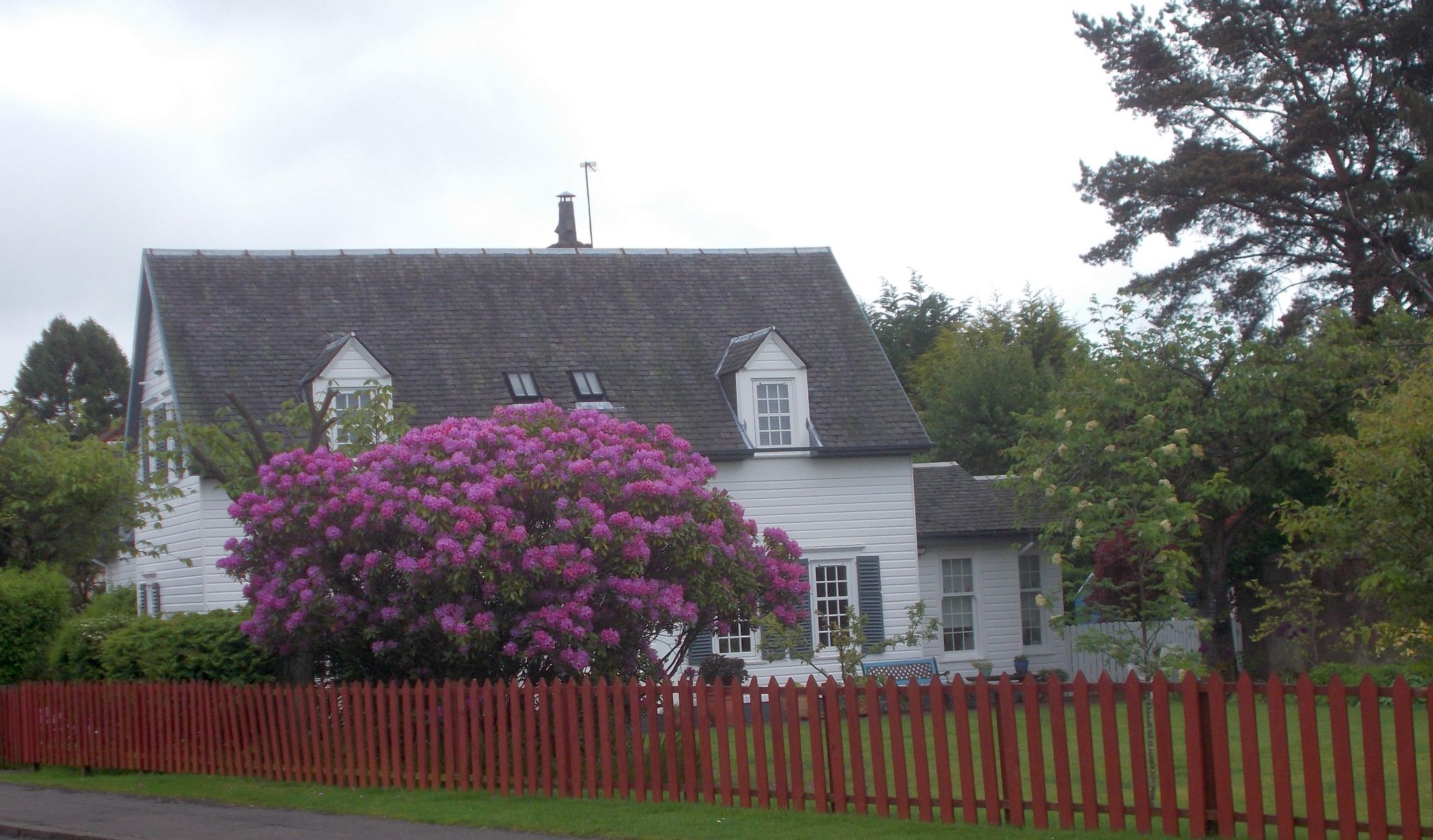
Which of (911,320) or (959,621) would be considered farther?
(911,320)

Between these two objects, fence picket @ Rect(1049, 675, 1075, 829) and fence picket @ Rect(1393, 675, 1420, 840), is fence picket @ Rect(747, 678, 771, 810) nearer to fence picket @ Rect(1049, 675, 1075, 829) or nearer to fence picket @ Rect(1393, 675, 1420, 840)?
fence picket @ Rect(1049, 675, 1075, 829)

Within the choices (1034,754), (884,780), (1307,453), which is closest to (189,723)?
(884,780)

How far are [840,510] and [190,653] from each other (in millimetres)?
11804

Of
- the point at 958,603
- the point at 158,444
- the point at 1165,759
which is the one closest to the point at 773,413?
the point at 958,603

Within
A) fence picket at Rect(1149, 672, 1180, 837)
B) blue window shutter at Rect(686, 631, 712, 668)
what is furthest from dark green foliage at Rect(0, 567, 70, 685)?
fence picket at Rect(1149, 672, 1180, 837)

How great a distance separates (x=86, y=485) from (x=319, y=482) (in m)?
8.54

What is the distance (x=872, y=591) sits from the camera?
81.0 ft

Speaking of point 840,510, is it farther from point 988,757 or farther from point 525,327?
point 988,757

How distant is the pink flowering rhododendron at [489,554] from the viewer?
46.3ft

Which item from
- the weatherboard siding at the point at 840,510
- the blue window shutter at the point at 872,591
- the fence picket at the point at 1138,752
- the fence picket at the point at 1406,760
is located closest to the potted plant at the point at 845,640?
the fence picket at the point at 1138,752

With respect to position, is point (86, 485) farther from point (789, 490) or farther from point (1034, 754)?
point (1034, 754)

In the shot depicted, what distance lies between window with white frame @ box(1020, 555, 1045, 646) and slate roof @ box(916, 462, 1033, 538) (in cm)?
129

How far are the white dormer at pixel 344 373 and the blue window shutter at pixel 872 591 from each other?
8.80 metres

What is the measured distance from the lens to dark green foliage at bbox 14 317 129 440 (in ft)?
199
